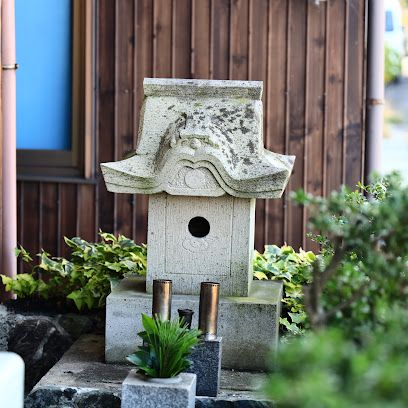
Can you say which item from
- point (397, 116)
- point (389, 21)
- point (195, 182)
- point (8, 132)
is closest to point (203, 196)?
point (195, 182)

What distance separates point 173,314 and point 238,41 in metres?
3.09

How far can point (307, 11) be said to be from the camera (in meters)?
7.48

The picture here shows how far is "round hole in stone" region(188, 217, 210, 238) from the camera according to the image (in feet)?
17.7

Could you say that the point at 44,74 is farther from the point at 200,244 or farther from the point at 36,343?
the point at 200,244

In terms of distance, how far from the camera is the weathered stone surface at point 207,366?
4.66 metres

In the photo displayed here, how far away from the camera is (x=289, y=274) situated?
6.00 meters

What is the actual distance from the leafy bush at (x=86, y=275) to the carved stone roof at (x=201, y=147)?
3.04ft

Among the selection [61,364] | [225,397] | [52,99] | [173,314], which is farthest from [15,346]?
[52,99]

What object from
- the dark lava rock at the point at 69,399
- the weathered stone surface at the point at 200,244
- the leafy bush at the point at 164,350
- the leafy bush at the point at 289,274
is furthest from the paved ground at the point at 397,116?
the leafy bush at the point at 164,350

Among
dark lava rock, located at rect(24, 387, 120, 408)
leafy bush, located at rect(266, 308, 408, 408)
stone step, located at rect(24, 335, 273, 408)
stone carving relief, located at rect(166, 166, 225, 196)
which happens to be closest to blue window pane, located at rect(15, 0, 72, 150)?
stone carving relief, located at rect(166, 166, 225, 196)

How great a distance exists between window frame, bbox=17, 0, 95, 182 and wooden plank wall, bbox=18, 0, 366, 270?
3.4 inches

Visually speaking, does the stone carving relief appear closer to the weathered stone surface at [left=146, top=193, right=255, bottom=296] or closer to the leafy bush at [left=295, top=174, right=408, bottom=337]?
the weathered stone surface at [left=146, top=193, right=255, bottom=296]

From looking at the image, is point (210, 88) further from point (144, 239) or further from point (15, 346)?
point (144, 239)

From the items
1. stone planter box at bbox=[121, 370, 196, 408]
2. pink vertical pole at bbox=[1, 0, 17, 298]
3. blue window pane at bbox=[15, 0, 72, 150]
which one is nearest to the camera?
stone planter box at bbox=[121, 370, 196, 408]
